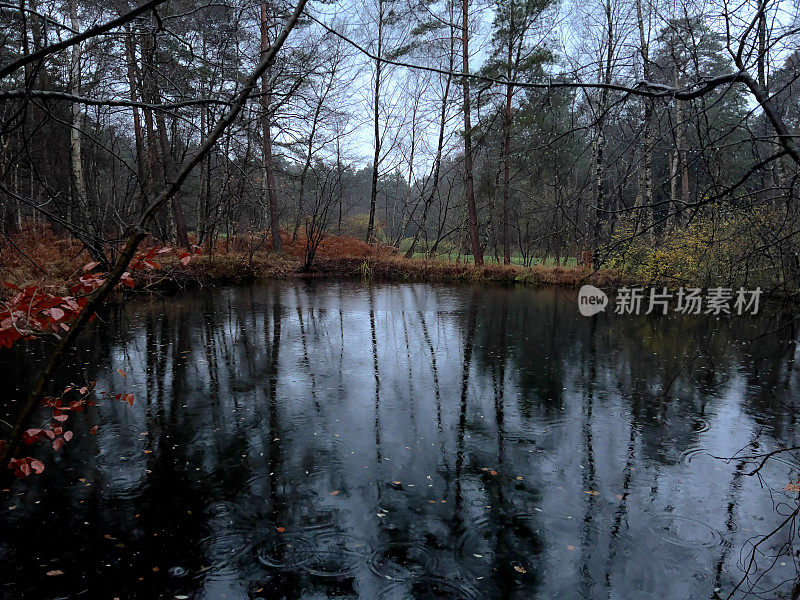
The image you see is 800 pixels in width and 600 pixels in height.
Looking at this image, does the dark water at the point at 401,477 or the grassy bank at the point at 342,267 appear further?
the grassy bank at the point at 342,267

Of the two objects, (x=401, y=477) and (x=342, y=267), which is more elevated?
(x=342, y=267)

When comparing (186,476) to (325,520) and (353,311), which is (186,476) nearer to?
A: (325,520)

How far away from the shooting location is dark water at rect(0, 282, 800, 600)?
2.93 meters

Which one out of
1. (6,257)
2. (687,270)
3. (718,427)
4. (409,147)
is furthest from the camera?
(409,147)

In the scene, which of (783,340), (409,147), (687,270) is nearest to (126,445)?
(783,340)

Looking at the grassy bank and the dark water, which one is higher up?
the grassy bank

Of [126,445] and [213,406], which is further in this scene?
[213,406]

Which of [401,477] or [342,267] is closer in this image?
[401,477]

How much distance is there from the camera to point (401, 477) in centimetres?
404

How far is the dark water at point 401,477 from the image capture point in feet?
9.62

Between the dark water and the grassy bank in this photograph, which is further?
the grassy bank

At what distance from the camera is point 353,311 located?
11.4 m

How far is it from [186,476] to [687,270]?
1270 centimetres

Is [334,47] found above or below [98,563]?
above
